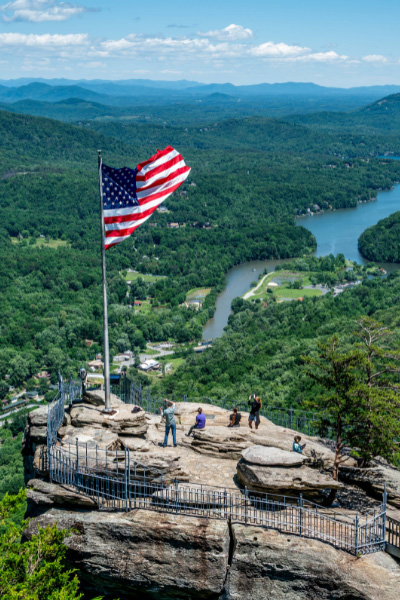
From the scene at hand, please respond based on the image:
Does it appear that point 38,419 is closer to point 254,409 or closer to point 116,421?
point 116,421

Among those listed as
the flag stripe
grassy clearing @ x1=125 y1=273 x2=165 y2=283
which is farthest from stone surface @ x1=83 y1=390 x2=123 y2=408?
grassy clearing @ x1=125 y1=273 x2=165 y2=283

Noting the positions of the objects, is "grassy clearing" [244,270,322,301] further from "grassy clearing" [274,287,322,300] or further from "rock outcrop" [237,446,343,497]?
"rock outcrop" [237,446,343,497]

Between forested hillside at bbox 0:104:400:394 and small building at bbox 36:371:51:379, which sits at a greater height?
forested hillside at bbox 0:104:400:394

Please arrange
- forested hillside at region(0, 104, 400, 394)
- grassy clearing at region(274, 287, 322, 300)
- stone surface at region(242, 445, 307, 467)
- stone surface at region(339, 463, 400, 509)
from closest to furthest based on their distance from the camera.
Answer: stone surface at region(242, 445, 307, 467), stone surface at region(339, 463, 400, 509), forested hillside at region(0, 104, 400, 394), grassy clearing at region(274, 287, 322, 300)

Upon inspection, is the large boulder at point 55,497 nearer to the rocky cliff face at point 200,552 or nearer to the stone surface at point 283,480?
the rocky cliff face at point 200,552

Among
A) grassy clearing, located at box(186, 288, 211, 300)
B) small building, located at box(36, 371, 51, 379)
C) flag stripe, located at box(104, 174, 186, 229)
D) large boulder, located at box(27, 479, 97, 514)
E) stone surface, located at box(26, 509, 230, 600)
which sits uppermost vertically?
flag stripe, located at box(104, 174, 186, 229)

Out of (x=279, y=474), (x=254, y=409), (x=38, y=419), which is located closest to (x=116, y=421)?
(x=38, y=419)
